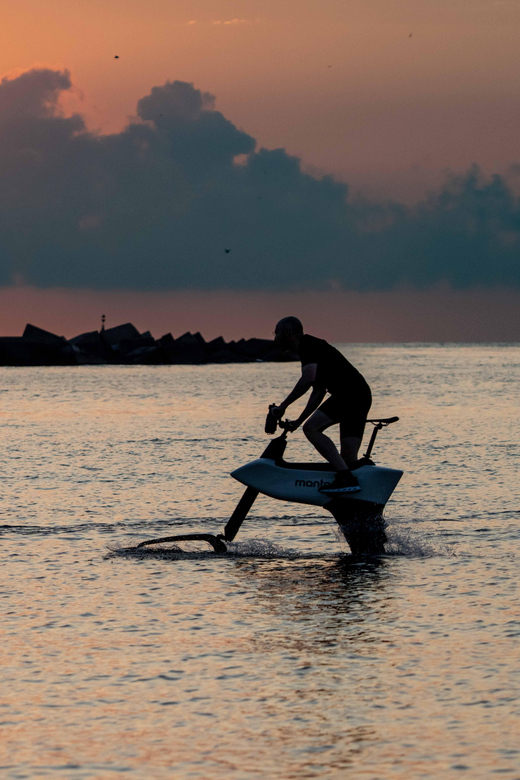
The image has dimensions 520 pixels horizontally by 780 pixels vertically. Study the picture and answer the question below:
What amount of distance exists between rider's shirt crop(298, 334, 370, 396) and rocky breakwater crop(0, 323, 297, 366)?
372ft

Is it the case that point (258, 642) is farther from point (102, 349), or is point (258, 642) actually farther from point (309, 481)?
point (102, 349)

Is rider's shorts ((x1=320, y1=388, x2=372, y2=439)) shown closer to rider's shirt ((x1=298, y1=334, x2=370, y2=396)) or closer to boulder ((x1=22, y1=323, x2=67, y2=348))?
rider's shirt ((x1=298, y1=334, x2=370, y2=396))

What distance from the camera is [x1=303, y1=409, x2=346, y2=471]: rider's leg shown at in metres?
9.36

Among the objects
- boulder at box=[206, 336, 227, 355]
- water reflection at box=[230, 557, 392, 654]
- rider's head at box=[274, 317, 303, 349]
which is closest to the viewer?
water reflection at box=[230, 557, 392, 654]

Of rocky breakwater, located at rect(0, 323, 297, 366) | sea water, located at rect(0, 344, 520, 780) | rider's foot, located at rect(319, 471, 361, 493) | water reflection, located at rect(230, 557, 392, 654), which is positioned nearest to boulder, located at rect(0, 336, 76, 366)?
rocky breakwater, located at rect(0, 323, 297, 366)

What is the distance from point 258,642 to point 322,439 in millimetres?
3104

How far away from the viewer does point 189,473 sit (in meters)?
18.6

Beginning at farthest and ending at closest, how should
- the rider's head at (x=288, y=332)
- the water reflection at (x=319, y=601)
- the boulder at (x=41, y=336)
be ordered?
the boulder at (x=41, y=336) → the rider's head at (x=288, y=332) → the water reflection at (x=319, y=601)

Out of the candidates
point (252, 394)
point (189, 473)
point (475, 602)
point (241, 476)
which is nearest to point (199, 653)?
point (475, 602)

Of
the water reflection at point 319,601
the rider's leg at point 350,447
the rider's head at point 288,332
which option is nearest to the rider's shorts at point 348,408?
the rider's leg at point 350,447

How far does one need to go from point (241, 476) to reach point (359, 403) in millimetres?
1237

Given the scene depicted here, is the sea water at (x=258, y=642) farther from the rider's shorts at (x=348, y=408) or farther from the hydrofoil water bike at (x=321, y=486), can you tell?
the rider's shorts at (x=348, y=408)

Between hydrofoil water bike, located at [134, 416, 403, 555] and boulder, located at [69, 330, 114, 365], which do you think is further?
boulder, located at [69, 330, 114, 365]

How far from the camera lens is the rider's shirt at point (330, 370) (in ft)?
31.2
